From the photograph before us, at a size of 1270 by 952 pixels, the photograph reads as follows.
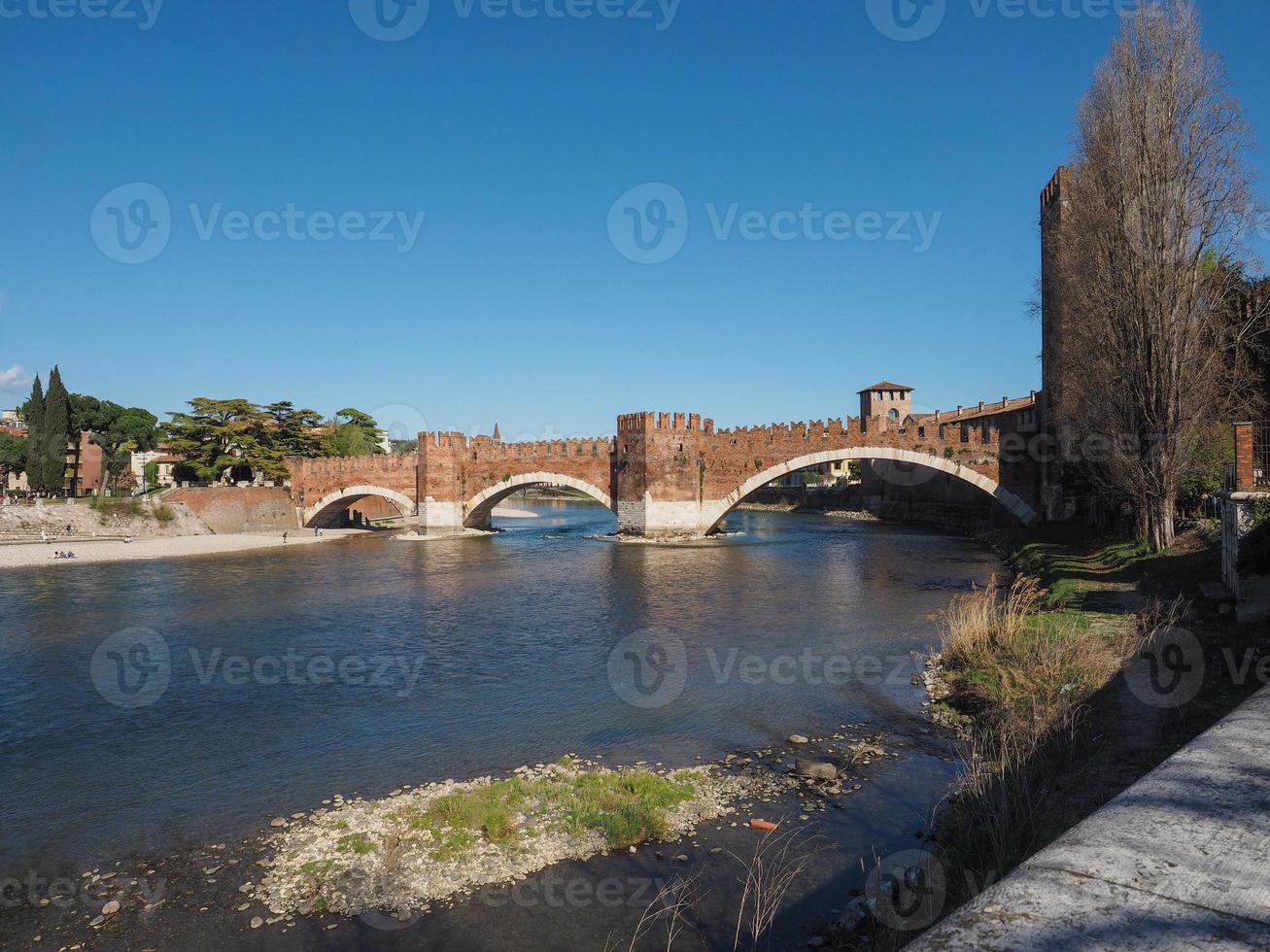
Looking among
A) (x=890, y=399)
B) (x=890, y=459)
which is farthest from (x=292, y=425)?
(x=890, y=399)

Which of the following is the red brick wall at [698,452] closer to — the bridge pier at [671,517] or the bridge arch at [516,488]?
the bridge pier at [671,517]

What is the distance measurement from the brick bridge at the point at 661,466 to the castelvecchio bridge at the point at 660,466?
0.17 feet

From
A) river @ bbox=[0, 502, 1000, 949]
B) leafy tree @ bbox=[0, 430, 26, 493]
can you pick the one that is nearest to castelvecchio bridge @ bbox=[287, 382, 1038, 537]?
river @ bbox=[0, 502, 1000, 949]

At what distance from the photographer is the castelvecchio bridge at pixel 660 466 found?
3709 centimetres

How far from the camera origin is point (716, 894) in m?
6.84

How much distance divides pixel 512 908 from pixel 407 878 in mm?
1138

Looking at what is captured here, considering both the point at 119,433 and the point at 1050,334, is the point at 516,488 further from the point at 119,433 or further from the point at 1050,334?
the point at 119,433

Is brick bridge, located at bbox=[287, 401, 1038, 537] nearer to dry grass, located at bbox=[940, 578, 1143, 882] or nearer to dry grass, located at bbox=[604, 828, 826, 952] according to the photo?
dry grass, located at bbox=[940, 578, 1143, 882]

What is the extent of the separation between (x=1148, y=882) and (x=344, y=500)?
180 feet

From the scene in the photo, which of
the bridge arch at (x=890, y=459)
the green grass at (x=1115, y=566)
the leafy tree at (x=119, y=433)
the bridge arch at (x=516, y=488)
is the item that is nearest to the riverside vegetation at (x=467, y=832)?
the green grass at (x=1115, y=566)

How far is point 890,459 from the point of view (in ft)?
123

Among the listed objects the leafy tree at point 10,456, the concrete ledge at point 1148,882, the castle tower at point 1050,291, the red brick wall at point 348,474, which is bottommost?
the concrete ledge at point 1148,882

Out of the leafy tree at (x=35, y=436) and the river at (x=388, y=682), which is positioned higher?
the leafy tree at (x=35, y=436)

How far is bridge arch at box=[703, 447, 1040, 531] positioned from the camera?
3625cm
